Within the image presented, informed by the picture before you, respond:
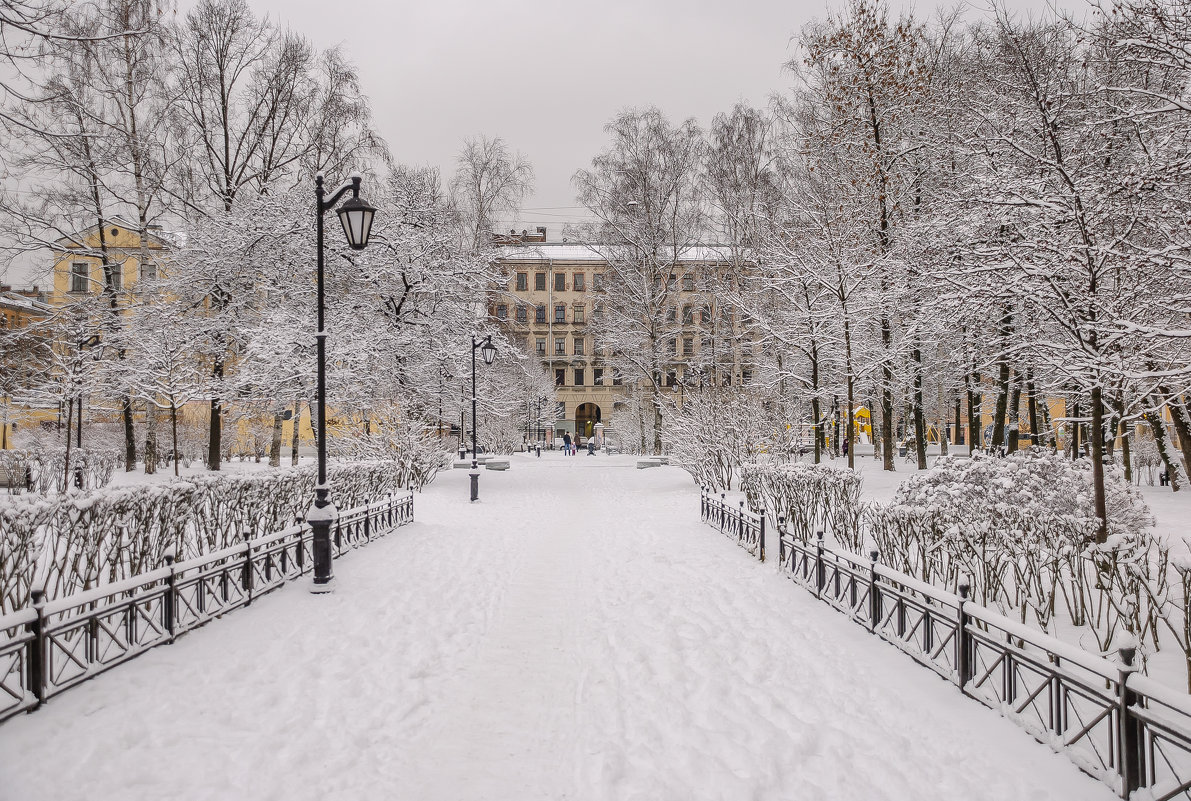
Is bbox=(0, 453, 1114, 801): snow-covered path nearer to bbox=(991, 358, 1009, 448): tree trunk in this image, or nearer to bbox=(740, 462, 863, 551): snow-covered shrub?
bbox=(740, 462, 863, 551): snow-covered shrub

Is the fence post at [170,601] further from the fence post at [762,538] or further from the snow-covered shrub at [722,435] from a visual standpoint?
the snow-covered shrub at [722,435]

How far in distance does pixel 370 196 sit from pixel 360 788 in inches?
787

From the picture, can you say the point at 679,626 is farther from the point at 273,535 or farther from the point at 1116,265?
the point at 1116,265

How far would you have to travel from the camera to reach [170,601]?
18.6 ft

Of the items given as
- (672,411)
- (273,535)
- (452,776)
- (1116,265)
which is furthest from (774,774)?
(672,411)

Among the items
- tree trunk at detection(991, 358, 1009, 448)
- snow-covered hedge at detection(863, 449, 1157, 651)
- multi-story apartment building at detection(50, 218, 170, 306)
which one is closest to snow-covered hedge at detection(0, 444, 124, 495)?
multi-story apartment building at detection(50, 218, 170, 306)

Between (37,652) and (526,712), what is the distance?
10.7 ft

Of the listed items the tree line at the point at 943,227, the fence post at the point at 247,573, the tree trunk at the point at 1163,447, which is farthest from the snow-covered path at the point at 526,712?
the tree trunk at the point at 1163,447

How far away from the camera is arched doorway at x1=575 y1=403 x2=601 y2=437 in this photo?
60969 mm

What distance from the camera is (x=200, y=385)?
18.4 metres

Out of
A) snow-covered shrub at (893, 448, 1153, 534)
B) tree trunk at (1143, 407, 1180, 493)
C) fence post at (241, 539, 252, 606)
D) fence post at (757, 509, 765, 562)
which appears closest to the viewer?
fence post at (241, 539, 252, 606)

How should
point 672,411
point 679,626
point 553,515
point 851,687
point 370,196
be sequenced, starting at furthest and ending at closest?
point 672,411 < point 370,196 < point 553,515 < point 679,626 < point 851,687

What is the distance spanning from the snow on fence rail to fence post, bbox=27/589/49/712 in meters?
6.30

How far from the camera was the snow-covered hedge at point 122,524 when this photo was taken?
594cm
